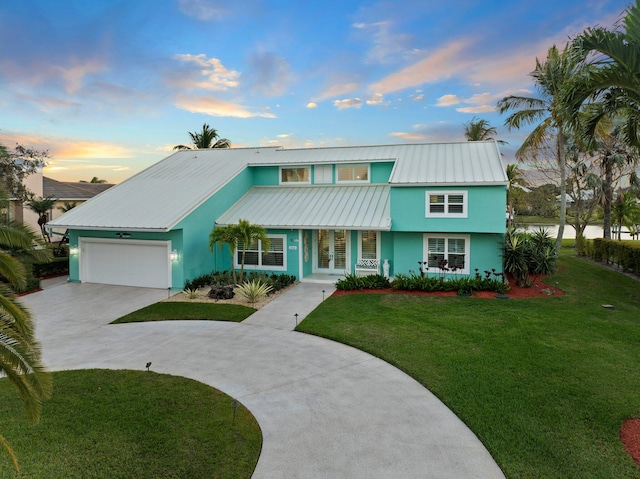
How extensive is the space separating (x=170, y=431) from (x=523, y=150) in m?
19.8

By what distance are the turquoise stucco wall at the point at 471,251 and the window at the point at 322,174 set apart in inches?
210

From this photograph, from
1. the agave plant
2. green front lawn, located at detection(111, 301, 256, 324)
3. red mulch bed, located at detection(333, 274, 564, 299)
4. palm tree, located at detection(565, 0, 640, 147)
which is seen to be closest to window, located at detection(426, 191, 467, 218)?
red mulch bed, located at detection(333, 274, 564, 299)

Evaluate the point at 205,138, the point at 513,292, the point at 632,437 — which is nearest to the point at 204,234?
the point at 513,292

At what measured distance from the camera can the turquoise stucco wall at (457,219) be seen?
15539 millimetres

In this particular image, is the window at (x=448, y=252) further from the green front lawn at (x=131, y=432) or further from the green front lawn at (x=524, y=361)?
the green front lawn at (x=131, y=432)

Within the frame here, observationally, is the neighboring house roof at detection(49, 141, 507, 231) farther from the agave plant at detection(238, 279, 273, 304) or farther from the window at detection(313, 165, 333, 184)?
the agave plant at detection(238, 279, 273, 304)

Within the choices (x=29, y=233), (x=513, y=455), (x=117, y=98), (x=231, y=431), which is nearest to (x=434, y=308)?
(x=513, y=455)

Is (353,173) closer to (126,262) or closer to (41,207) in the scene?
(126,262)

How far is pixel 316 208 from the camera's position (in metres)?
18.1

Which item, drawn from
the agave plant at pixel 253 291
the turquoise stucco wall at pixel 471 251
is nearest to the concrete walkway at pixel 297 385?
the agave plant at pixel 253 291

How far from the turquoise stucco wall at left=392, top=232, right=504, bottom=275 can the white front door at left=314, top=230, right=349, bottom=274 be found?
2.55 m

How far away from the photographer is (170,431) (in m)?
5.85

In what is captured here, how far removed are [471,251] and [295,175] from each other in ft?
32.9

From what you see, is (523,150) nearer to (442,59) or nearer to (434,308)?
(442,59)
